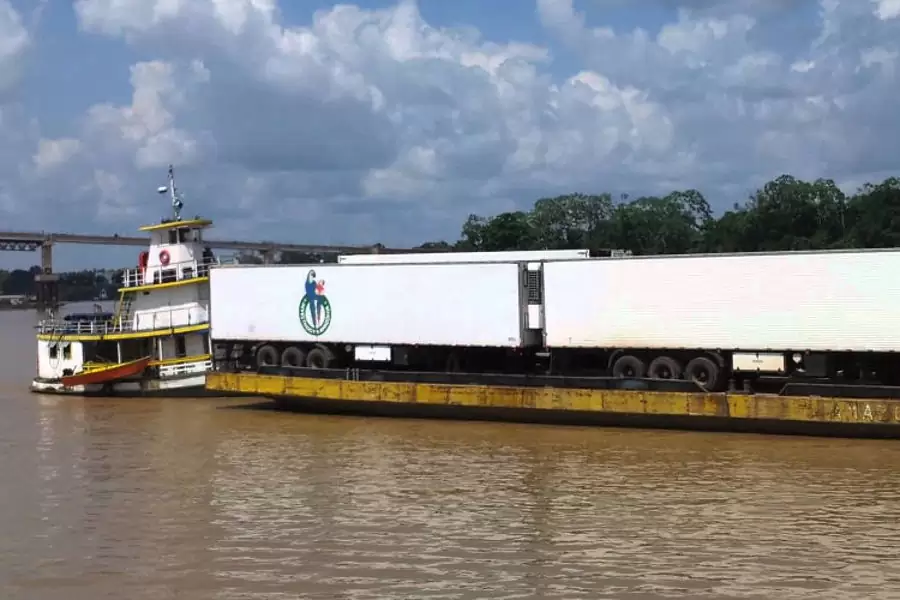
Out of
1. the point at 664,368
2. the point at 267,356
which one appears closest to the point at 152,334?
the point at 267,356

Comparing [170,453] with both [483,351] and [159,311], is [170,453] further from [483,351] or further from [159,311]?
[159,311]

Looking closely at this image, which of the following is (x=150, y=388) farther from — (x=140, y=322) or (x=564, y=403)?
(x=564, y=403)

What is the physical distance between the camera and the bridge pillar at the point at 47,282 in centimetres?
11225

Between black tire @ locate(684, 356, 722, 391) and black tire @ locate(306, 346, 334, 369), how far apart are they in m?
8.97

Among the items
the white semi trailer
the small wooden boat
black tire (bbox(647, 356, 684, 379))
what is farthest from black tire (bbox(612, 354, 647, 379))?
the small wooden boat

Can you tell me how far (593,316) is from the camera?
853 inches

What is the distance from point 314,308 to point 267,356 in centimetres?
213

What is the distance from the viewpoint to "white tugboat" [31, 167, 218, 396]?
29.5m

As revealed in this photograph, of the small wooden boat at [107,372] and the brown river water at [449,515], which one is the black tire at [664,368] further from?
the small wooden boat at [107,372]

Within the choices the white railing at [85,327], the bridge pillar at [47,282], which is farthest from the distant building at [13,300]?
the white railing at [85,327]

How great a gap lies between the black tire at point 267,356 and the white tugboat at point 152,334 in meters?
3.20

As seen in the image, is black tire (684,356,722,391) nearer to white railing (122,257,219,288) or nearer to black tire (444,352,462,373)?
black tire (444,352,462,373)

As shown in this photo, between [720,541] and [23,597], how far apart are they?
813 cm

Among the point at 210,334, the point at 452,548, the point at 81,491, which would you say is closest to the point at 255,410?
the point at 210,334
